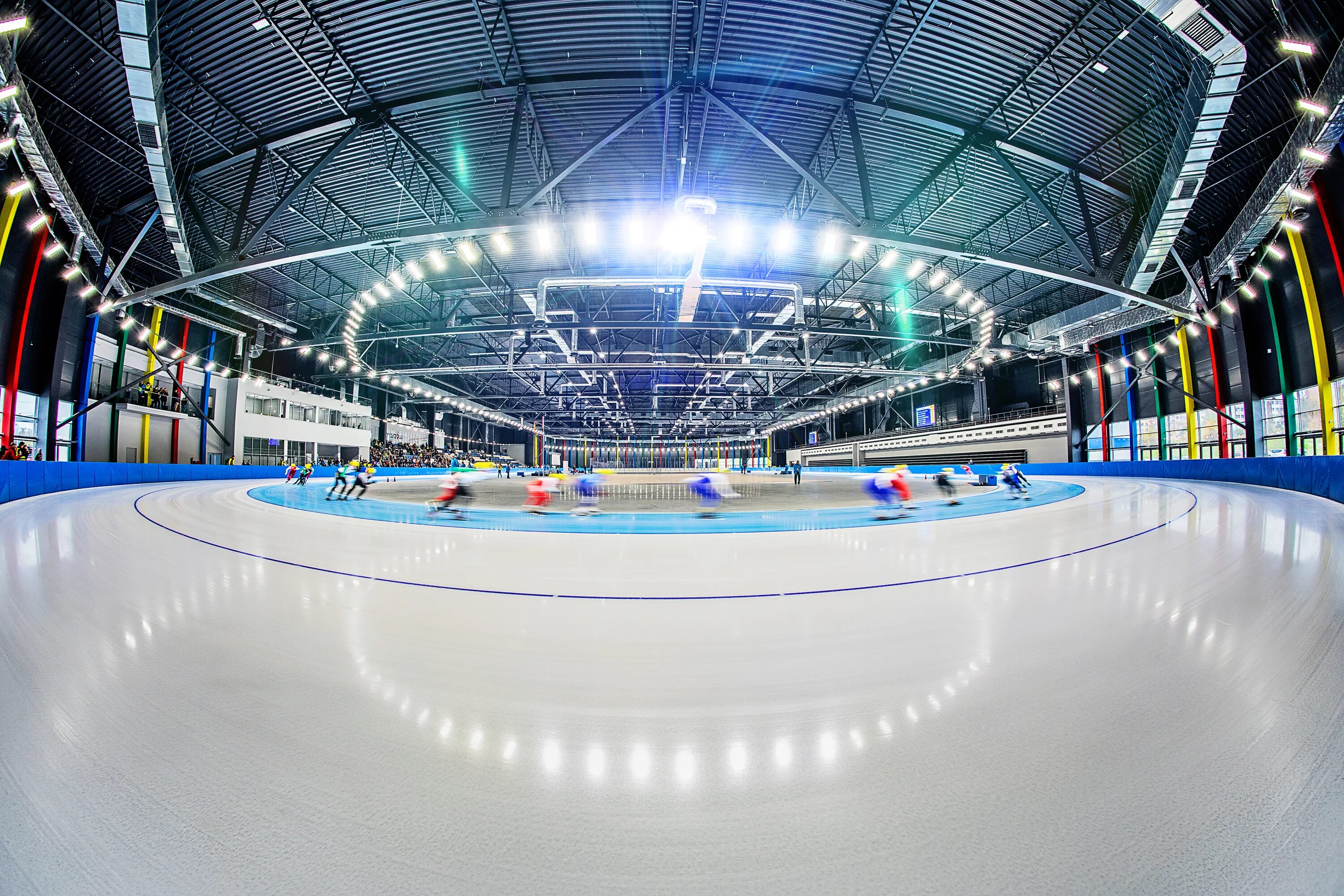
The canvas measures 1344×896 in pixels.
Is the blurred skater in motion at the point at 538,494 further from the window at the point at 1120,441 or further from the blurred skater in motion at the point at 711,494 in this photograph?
the window at the point at 1120,441

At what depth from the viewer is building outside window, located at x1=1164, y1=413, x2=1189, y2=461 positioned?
20.7 metres

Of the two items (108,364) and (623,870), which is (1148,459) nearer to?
(623,870)

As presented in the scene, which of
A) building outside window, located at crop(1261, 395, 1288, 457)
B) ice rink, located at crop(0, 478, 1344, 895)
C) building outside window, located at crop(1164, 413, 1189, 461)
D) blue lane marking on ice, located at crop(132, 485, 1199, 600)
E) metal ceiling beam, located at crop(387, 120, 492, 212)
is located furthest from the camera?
building outside window, located at crop(1164, 413, 1189, 461)

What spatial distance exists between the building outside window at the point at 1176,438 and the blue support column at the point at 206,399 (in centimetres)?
4635

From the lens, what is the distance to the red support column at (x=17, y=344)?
1400 centimetres

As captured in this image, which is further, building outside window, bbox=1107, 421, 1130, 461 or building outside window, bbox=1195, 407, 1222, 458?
building outside window, bbox=1107, 421, 1130, 461

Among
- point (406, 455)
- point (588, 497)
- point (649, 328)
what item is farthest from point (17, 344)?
point (406, 455)

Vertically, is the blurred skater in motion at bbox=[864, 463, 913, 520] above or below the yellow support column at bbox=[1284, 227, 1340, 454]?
below

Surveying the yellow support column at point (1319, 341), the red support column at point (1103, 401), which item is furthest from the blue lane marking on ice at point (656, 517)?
the red support column at point (1103, 401)

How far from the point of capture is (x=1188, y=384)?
20094 mm

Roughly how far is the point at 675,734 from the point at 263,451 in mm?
35912

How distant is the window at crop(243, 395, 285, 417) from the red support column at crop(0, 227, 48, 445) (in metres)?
12.4

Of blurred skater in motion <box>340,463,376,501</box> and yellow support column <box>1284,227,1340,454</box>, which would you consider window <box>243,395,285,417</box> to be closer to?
blurred skater in motion <box>340,463,376,501</box>

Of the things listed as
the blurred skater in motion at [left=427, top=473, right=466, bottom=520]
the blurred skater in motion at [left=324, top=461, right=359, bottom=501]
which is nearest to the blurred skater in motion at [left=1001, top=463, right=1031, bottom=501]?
the blurred skater in motion at [left=427, top=473, right=466, bottom=520]
